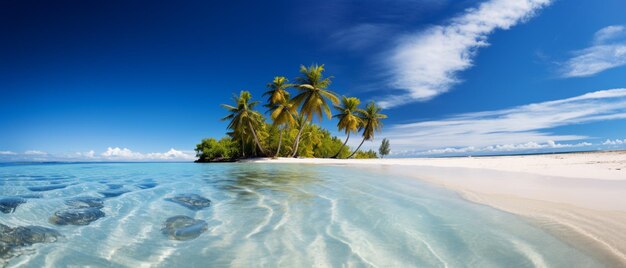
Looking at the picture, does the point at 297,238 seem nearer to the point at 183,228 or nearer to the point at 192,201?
the point at 183,228

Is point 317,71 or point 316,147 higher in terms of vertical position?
point 317,71

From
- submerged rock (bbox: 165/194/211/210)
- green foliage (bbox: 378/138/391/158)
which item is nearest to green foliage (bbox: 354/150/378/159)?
green foliage (bbox: 378/138/391/158)

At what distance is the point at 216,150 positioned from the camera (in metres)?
33.3

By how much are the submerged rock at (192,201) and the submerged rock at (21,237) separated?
57.9 inches

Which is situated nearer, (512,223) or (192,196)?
(512,223)

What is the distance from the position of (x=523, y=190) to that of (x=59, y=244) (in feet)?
20.6

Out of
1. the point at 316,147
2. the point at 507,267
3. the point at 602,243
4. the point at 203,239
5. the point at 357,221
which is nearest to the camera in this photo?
the point at 507,267

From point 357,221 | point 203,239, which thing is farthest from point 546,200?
point 203,239

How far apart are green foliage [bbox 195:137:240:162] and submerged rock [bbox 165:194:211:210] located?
29.1 m

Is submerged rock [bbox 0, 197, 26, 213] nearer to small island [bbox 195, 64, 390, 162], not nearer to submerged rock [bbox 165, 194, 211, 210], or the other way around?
submerged rock [bbox 165, 194, 211, 210]

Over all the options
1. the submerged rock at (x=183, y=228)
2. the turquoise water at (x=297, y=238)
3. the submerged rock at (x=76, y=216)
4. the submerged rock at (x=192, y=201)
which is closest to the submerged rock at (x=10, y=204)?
the turquoise water at (x=297, y=238)

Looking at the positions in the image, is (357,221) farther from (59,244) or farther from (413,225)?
(59,244)

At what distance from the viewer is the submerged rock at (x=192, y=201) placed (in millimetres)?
3973

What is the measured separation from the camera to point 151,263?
2002 mm
